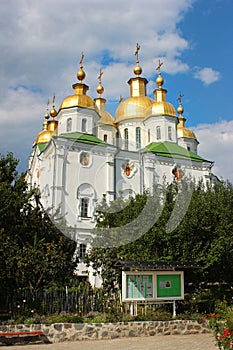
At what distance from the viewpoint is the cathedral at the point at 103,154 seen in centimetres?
3019

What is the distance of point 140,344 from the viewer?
34.3ft

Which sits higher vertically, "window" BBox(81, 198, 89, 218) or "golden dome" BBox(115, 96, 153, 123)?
"golden dome" BBox(115, 96, 153, 123)

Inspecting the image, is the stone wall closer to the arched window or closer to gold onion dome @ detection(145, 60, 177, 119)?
the arched window

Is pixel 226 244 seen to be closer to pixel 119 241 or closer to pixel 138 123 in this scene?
pixel 119 241

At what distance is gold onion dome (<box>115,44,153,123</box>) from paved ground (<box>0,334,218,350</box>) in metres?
30.2

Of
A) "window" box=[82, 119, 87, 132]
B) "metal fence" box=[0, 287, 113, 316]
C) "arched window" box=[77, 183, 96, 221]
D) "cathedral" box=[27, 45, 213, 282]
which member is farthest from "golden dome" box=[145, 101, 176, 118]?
"metal fence" box=[0, 287, 113, 316]

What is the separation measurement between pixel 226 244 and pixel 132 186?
18810 mm

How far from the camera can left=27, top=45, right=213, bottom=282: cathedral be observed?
30.2 metres

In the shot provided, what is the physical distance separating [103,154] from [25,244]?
17.3 meters

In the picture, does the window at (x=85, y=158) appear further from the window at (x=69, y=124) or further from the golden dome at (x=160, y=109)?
the golden dome at (x=160, y=109)

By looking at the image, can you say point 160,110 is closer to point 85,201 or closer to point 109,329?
point 85,201

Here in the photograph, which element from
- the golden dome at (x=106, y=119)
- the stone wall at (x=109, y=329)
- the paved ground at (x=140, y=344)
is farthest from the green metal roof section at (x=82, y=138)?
the paved ground at (x=140, y=344)

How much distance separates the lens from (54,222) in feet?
57.3

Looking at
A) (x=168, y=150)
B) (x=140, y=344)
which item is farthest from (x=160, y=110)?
(x=140, y=344)
